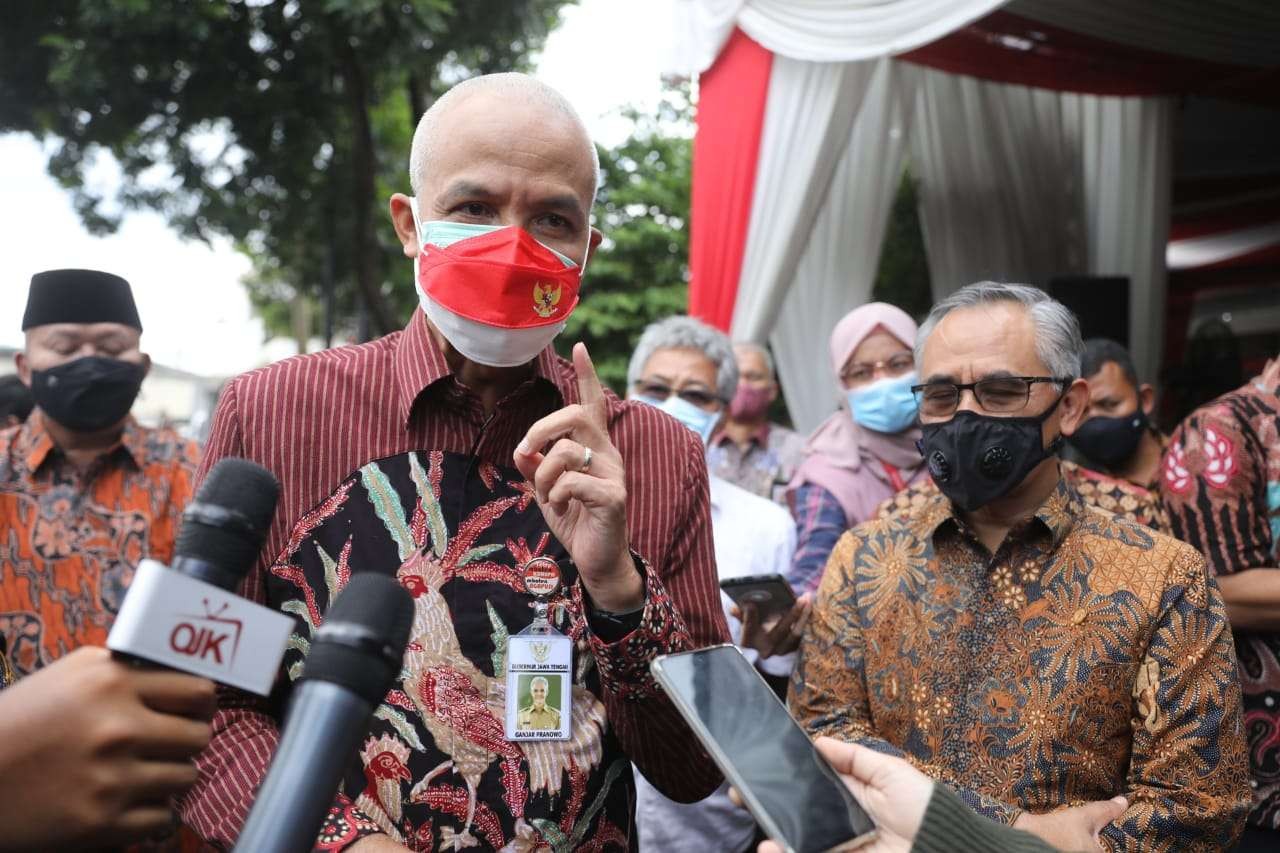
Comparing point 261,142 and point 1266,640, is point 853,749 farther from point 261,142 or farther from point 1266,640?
point 261,142

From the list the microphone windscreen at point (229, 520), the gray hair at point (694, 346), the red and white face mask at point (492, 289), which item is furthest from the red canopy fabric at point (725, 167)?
the microphone windscreen at point (229, 520)

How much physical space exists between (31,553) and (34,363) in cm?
67

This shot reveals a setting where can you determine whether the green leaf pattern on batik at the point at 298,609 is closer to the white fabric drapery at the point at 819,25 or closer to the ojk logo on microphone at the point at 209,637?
the ojk logo on microphone at the point at 209,637

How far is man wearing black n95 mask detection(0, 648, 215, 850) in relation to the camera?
0.92 metres

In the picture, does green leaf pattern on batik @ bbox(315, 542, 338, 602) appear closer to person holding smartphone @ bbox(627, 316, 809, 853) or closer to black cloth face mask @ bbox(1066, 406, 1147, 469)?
person holding smartphone @ bbox(627, 316, 809, 853)

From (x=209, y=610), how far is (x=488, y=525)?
96 cm

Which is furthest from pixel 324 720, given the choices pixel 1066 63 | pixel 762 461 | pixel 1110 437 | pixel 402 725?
pixel 1066 63

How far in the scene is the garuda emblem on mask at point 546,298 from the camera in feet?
6.45

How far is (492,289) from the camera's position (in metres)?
1.93

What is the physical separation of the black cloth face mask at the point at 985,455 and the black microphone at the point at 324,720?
173 cm

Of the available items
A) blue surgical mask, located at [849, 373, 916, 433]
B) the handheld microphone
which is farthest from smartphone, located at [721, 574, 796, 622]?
the handheld microphone

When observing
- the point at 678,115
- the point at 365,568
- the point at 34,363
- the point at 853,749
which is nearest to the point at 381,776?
the point at 365,568

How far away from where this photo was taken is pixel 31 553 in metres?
3.49

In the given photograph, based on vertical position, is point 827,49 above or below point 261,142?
below
